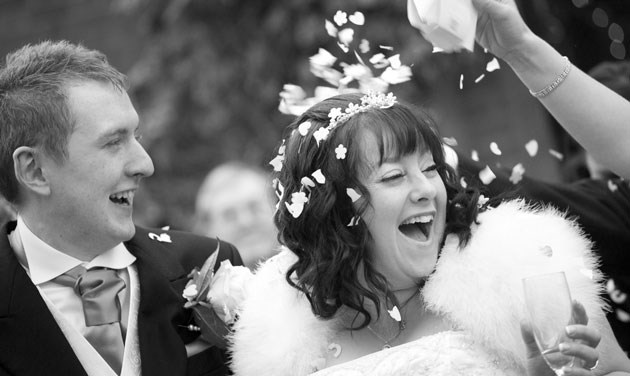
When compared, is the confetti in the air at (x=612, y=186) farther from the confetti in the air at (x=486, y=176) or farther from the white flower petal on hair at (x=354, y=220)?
the white flower petal on hair at (x=354, y=220)

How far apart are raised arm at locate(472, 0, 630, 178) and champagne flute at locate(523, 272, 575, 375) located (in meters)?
0.90

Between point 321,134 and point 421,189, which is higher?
point 321,134

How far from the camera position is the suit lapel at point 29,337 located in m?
3.50

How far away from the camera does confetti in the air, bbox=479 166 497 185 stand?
3.95 metres

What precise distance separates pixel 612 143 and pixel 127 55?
7582 mm

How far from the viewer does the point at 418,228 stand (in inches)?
135

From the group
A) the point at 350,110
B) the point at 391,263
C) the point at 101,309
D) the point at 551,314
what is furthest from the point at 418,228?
the point at 101,309

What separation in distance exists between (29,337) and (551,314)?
1937mm

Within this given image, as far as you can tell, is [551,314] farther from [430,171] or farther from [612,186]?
[612,186]

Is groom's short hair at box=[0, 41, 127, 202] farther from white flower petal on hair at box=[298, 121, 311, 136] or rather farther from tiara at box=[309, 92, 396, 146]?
tiara at box=[309, 92, 396, 146]

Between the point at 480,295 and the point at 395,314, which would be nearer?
the point at 480,295

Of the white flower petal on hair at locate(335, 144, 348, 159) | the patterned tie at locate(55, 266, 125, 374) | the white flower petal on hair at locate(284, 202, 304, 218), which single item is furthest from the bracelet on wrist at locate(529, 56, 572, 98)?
the patterned tie at locate(55, 266, 125, 374)

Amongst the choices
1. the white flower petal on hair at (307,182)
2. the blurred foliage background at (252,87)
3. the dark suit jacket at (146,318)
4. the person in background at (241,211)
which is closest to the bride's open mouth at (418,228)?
the white flower petal on hair at (307,182)

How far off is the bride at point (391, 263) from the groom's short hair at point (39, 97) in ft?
2.89
